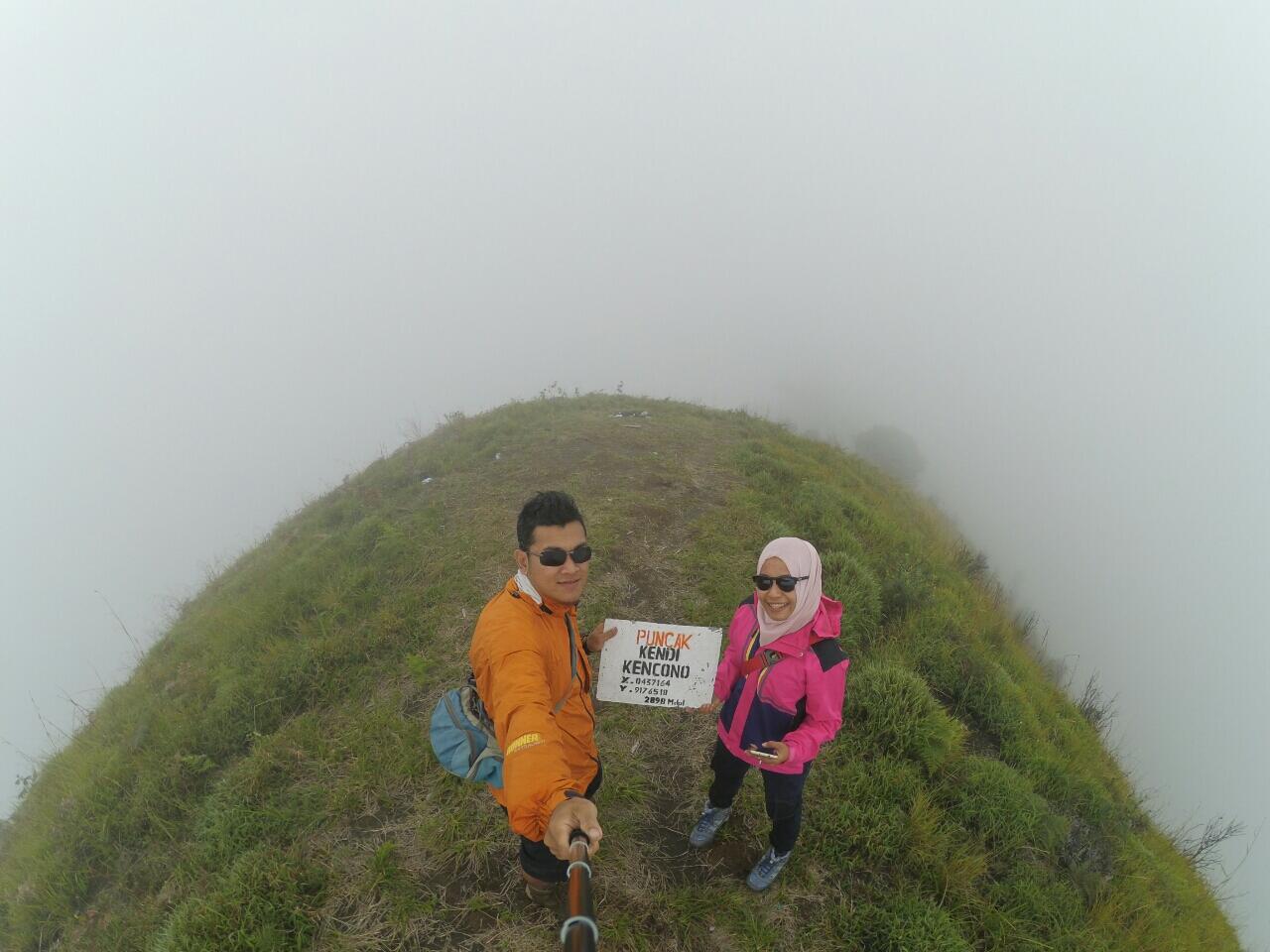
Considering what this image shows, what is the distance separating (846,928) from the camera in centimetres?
315

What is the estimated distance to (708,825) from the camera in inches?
139

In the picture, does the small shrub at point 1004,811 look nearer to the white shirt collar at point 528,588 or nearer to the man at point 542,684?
the man at point 542,684

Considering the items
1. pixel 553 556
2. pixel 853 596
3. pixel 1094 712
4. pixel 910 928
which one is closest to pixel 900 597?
pixel 853 596

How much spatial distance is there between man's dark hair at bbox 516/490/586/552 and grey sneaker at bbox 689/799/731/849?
98.4 inches

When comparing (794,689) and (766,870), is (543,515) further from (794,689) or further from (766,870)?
(766,870)

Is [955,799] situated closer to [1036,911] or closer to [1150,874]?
[1036,911]

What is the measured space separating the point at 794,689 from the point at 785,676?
80 mm

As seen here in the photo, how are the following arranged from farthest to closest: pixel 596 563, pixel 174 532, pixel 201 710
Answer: pixel 174 532, pixel 596 563, pixel 201 710

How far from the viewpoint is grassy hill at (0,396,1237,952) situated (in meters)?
3.22

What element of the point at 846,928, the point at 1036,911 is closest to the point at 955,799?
the point at 1036,911

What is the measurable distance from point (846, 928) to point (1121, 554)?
55658 mm

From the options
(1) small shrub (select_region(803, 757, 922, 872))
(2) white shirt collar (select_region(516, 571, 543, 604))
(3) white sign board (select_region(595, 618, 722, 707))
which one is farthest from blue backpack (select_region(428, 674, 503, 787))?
(1) small shrub (select_region(803, 757, 922, 872))


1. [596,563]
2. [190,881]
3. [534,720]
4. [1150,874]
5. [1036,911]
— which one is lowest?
[1150,874]

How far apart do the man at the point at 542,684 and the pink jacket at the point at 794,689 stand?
0.90m
